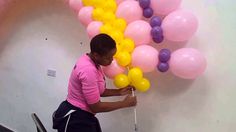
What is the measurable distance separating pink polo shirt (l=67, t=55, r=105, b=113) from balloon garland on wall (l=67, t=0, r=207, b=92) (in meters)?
0.12

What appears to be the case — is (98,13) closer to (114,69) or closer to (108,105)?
(114,69)

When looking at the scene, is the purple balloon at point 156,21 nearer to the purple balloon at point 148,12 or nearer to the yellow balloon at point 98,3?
the purple balloon at point 148,12

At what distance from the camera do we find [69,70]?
254 centimetres

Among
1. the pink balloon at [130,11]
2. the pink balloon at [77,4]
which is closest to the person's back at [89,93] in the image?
the pink balloon at [130,11]

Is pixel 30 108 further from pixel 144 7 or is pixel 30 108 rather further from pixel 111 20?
pixel 144 7

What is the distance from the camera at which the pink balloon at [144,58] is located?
5.27 feet

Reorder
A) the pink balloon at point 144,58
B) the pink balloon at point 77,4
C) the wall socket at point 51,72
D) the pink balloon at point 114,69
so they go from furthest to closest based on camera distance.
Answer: the wall socket at point 51,72, the pink balloon at point 77,4, the pink balloon at point 114,69, the pink balloon at point 144,58

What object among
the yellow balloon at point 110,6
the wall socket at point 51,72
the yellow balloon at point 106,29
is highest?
the yellow balloon at point 110,6

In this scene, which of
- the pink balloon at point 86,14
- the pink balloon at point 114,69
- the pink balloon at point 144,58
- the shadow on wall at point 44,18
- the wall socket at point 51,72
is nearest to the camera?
the pink balloon at point 144,58

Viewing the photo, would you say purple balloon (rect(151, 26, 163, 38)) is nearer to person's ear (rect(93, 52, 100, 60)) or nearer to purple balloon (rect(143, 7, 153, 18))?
purple balloon (rect(143, 7, 153, 18))

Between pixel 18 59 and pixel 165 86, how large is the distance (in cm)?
177

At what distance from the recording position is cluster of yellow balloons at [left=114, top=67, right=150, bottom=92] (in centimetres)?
164

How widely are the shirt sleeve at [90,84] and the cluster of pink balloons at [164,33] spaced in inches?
6.6

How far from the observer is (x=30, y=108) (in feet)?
9.86
